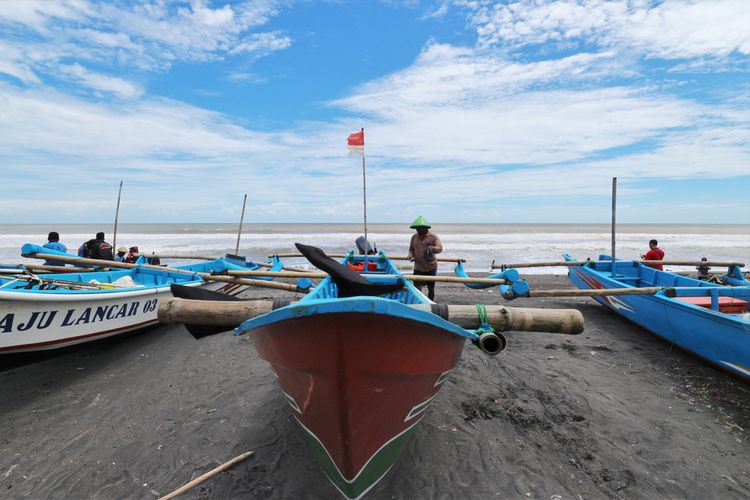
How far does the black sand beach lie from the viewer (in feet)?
11.4

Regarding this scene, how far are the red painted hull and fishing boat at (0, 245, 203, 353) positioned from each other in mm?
4091

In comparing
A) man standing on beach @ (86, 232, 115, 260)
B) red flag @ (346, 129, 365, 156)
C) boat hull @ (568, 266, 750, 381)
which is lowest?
boat hull @ (568, 266, 750, 381)

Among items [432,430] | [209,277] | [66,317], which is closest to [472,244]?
[209,277]

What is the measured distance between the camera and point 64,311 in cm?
563

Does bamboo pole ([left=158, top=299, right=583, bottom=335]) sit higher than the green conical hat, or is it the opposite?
the green conical hat

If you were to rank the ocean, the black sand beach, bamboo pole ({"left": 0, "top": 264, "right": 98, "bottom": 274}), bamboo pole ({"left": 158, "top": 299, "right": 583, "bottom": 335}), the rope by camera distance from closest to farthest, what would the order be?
1. the rope
2. bamboo pole ({"left": 158, "top": 299, "right": 583, "bottom": 335})
3. the black sand beach
4. bamboo pole ({"left": 0, "top": 264, "right": 98, "bottom": 274})
5. the ocean

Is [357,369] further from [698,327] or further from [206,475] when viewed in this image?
[698,327]

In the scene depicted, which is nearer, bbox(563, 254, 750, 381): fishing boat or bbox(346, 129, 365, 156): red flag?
bbox(563, 254, 750, 381): fishing boat

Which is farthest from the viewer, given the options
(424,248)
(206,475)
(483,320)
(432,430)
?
(424,248)

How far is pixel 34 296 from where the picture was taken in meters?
→ 5.11

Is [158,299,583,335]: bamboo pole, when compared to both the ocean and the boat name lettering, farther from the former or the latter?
the ocean

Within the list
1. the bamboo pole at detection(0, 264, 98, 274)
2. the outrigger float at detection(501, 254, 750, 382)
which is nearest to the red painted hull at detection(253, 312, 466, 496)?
the outrigger float at detection(501, 254, 750, 382)

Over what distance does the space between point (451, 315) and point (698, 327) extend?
5019mm

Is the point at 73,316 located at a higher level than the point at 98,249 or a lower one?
lower
